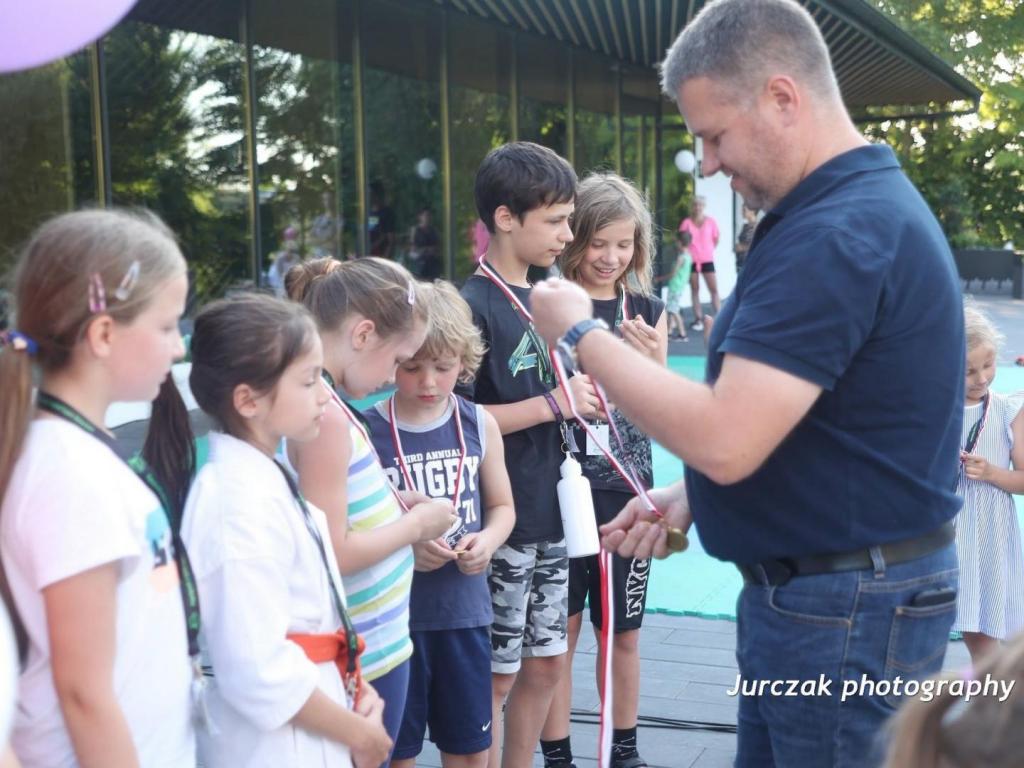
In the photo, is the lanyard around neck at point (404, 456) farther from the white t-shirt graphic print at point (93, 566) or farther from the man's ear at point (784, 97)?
the man's ear at point (784, 97)

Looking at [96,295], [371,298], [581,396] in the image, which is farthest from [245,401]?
[581,396]

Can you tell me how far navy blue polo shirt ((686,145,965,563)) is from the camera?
1.89m

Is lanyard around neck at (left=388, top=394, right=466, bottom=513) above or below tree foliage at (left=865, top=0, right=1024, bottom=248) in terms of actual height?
below

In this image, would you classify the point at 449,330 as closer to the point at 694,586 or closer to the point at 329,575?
the point at 329,575

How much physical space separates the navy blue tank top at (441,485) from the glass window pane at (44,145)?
5729 millimetres

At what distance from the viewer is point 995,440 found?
4.00 metres

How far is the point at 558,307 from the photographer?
7.06 ft

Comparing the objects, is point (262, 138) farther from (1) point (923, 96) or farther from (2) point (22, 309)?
(1) point (923, 96)

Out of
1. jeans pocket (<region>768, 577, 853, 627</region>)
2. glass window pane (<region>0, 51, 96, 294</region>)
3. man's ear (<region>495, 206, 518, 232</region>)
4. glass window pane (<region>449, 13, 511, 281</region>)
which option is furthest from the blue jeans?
glass window pane (<region>449, 13, 511, 281</region>)

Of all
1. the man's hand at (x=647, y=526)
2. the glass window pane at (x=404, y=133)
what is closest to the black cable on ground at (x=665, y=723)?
the man's hand at (x=647, y=526)

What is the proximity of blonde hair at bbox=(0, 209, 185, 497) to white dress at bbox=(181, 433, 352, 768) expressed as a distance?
394mm

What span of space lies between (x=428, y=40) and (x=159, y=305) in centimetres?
1068

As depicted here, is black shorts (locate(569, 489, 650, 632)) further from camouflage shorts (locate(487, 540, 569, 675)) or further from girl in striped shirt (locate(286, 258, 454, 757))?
girl in striped shirt (locate(286, 258, 454, 757))

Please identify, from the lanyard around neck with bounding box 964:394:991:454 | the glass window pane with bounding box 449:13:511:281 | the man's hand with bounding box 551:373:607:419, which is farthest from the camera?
the glass window pane with bounding box 449:13:511:281
